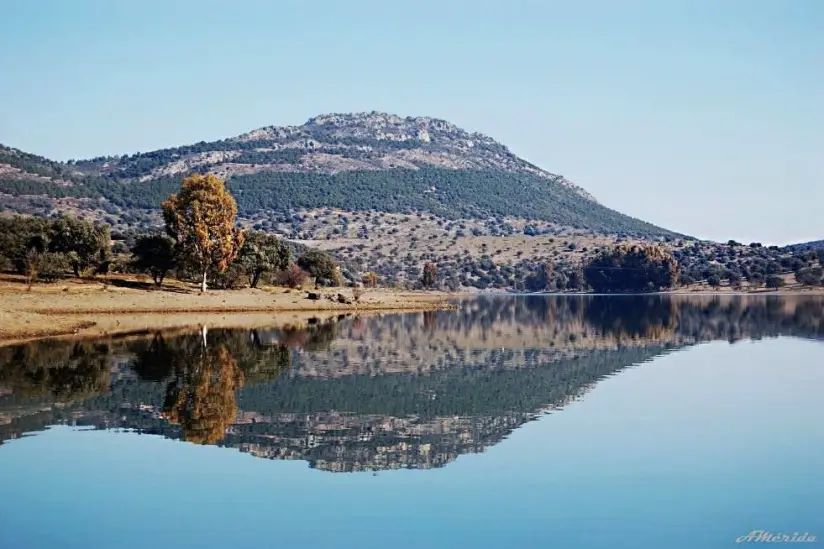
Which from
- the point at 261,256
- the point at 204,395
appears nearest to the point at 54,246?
the point at 261,256

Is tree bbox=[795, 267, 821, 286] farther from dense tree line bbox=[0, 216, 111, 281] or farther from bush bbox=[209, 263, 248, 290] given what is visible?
dense tree line bbox=[0, 216, 111, 281]

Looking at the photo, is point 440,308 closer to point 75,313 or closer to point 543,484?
point 75,313

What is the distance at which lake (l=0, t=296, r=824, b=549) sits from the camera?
16.3m

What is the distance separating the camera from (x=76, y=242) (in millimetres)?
85938

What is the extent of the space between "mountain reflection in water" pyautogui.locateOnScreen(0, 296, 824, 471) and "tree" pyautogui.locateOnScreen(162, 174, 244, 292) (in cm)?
2599

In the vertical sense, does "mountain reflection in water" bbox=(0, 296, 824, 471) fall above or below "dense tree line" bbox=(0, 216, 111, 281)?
below

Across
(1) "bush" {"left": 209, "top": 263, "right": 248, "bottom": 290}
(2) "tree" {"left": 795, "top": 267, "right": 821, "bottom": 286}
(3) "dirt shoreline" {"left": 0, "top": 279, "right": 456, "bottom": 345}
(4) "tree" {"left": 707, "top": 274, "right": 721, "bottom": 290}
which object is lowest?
(3) "dirt shoreline" {"left": 0, "top": 279, "right": 456, "bottom": 345}

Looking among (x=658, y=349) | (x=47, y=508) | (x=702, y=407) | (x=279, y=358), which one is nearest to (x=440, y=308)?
(x=658, y=349)

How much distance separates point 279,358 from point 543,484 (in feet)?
82.5

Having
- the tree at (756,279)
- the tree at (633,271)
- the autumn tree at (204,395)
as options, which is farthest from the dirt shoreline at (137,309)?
the tree at (756,279)

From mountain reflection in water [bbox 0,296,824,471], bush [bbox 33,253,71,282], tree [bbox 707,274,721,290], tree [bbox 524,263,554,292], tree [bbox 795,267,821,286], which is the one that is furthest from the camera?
tree [bbox 524,263,554,292]

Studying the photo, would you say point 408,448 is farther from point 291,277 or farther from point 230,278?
point 291,277

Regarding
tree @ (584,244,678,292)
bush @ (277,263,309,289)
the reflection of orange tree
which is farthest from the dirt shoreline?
tree @ (584,244,678,292)

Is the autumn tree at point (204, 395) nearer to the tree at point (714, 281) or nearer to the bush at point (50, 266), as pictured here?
the bush at point (50, 266)
